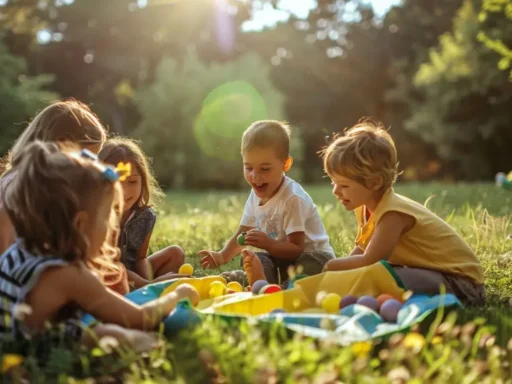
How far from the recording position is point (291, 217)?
15.0 feet

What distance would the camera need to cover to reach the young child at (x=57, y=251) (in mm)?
2656

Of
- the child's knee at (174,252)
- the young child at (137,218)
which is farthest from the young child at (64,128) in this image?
the child's knee at (174,252)

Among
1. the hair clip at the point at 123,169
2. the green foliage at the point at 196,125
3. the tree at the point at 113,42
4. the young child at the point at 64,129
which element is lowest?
the green foliage at the point at 196,125

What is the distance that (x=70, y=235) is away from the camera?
270 cm

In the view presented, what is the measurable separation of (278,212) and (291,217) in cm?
11

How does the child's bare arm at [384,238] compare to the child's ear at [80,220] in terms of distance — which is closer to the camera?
the child's ear at [80,220]

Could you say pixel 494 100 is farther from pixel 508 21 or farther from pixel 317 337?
pixel 317 337

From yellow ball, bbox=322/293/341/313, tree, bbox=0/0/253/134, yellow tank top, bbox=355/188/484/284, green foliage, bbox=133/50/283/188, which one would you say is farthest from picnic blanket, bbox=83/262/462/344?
tree, bbox=0/0/253/134

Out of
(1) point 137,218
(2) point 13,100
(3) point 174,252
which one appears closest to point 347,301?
(3) point 174,252

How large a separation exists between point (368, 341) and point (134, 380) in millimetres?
887

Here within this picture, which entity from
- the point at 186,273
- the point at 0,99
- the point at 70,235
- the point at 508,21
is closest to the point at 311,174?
the point at 508,21

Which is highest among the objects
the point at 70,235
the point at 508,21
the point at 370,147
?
the point at 508,21

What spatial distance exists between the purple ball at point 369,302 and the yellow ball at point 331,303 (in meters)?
0.11

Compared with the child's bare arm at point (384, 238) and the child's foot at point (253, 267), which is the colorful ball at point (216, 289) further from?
the child's bare arm at point (384, 238)
